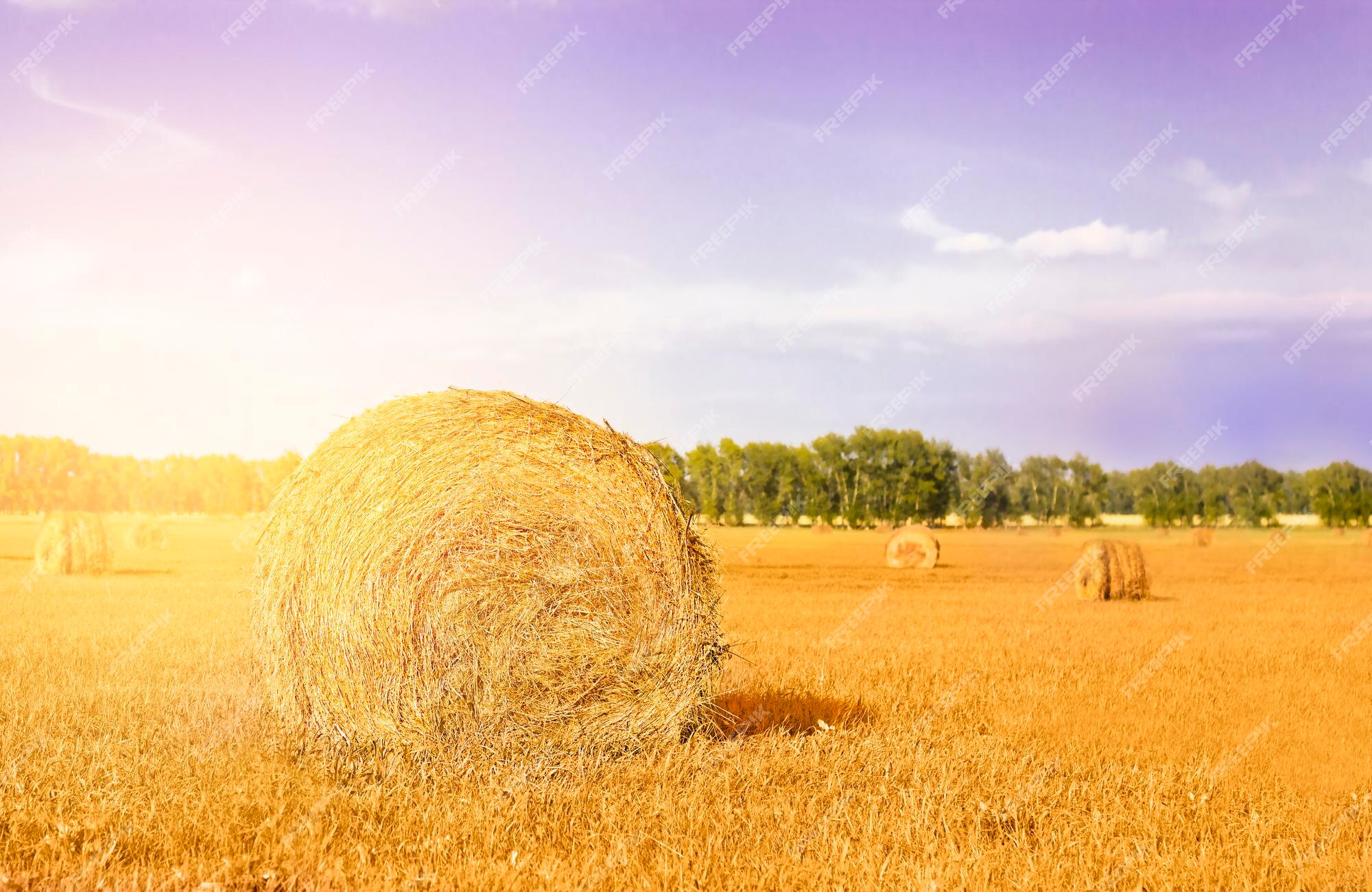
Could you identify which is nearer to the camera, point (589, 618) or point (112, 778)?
point (112, 778)

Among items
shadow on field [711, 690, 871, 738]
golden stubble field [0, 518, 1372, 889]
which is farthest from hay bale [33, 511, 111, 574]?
shadow on field [711, 690, 871, 738]

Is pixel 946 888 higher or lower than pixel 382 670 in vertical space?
lower

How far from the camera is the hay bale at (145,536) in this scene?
39.7 metres

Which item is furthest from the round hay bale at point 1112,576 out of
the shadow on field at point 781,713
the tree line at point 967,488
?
the tree line at point 967,488

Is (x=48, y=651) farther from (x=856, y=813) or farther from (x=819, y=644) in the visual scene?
(x=856, y=813)

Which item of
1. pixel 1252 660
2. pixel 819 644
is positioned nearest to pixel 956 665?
pixel 819 644

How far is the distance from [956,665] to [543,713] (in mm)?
6772

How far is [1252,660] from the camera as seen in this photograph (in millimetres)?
13945

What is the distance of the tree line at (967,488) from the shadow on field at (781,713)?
68.8 metres

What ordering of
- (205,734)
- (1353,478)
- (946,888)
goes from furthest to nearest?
(1353,478) < (205,734) < (946,888)

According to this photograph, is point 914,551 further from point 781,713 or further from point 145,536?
point 145,536

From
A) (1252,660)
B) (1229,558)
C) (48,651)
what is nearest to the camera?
(48,651)

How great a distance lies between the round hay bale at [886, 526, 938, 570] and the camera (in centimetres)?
3556

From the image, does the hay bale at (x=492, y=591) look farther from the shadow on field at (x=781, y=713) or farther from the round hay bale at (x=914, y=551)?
the round hay bale at (x=914, y=551)
